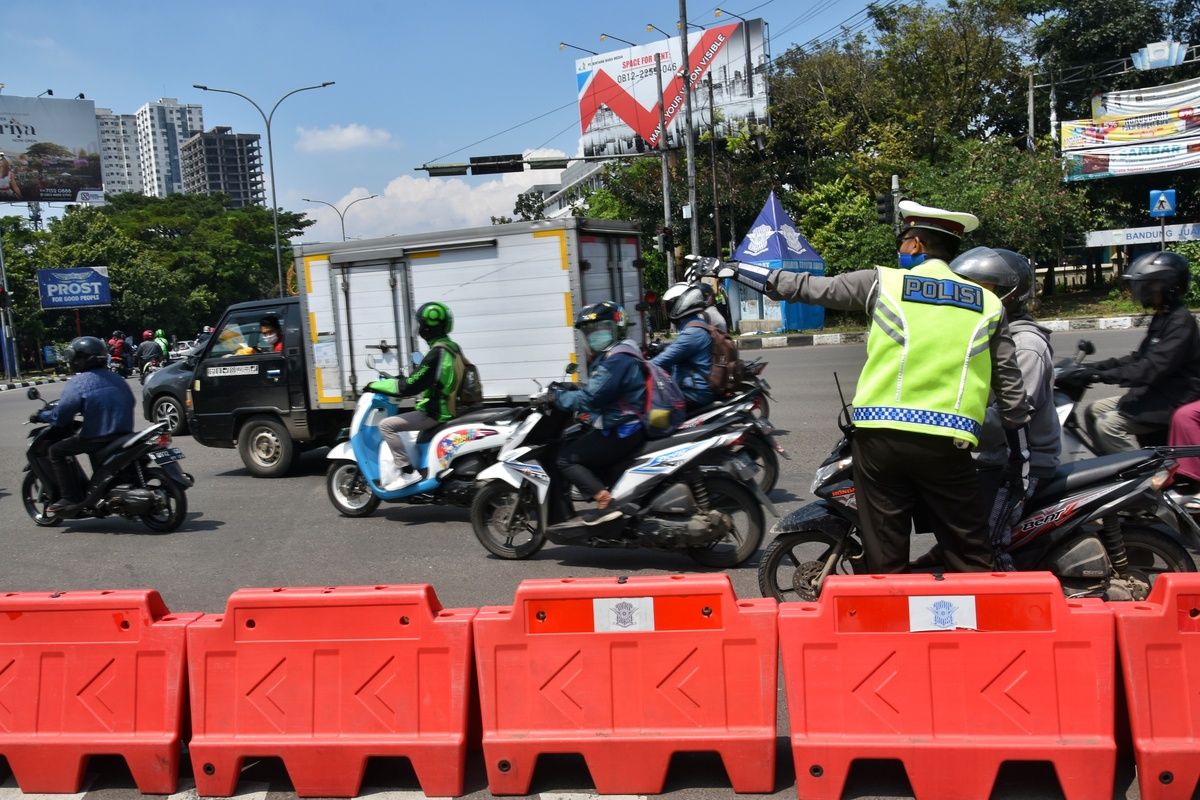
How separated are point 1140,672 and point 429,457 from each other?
5.39 meters

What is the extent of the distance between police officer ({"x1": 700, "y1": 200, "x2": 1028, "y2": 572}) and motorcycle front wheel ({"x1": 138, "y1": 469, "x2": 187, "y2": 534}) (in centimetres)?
588

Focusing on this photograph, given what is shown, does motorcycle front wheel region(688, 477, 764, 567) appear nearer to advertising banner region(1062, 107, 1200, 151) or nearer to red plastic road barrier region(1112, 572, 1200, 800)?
red plastic road barrier region(1112, 572, 1200, 800)

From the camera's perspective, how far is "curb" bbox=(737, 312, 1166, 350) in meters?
24.3

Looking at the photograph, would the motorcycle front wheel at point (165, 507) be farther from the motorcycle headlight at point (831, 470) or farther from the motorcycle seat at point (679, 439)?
the motorcycle headlight at point (831, 470)

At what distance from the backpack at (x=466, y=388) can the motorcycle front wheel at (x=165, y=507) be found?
2.27 m

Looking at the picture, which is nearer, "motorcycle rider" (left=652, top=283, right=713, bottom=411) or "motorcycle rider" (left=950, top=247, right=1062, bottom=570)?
"motorcycle rider" (left=950, top=247, right=1062, bottom=570)

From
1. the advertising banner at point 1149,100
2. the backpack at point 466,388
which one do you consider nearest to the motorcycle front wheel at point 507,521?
the backpack at point 466,388

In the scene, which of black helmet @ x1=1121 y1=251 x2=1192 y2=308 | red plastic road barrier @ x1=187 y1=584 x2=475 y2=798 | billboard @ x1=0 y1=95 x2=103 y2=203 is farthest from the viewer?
billboard @ x1=0 y1=95 x2=103 y2=203

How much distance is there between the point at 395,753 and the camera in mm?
3711

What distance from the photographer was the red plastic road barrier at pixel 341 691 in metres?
3.71

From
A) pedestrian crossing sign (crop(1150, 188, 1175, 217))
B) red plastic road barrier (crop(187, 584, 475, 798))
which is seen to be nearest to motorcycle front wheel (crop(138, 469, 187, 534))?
red plastic road barrier (crop(187, 584, 475, 798))

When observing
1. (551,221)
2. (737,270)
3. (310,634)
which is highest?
(551,221)

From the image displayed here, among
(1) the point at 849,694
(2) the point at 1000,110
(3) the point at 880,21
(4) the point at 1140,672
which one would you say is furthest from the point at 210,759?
(2) the point at 1000,110

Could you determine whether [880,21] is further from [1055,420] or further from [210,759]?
[210,759]
